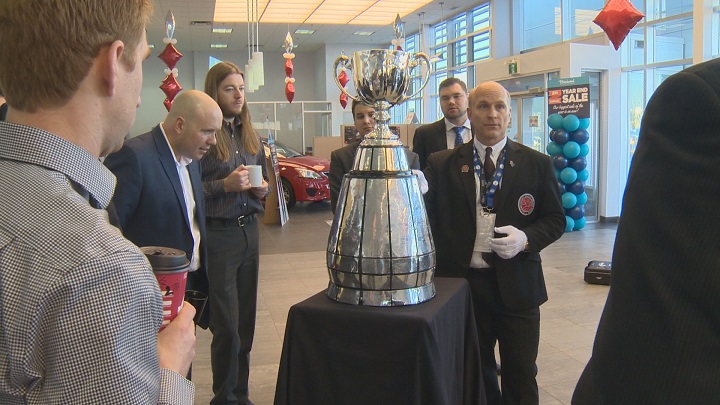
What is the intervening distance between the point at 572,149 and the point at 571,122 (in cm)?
37

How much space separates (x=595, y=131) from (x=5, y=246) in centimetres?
955

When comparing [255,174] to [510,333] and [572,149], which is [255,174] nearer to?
[510,333]

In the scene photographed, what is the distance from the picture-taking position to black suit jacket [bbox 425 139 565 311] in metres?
2.38

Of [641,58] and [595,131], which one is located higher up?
[641,58]

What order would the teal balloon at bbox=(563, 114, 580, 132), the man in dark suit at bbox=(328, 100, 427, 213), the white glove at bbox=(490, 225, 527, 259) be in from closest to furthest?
the white glove at bbox=(490, 225, 527, 259), the man in dark suit at bbox=(328, 100, 427, 213), the teal balloon at bbox=(563, 114, 580, 132)

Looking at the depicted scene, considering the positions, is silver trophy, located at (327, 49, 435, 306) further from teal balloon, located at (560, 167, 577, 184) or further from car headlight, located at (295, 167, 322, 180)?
car headlight, located at (295, 167, 322, 180)

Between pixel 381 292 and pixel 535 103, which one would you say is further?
pixel 535 103

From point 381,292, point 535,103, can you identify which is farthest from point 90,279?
point 535,103

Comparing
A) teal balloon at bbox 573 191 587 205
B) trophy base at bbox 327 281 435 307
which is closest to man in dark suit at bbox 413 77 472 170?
trophy base at bbox 327 281 435 307

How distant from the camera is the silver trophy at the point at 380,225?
1598mm

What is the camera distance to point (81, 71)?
0.85 m

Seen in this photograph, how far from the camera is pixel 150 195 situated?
234cm

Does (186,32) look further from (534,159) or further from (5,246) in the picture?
(5,246)

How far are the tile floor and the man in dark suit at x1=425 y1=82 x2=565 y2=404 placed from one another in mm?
903
